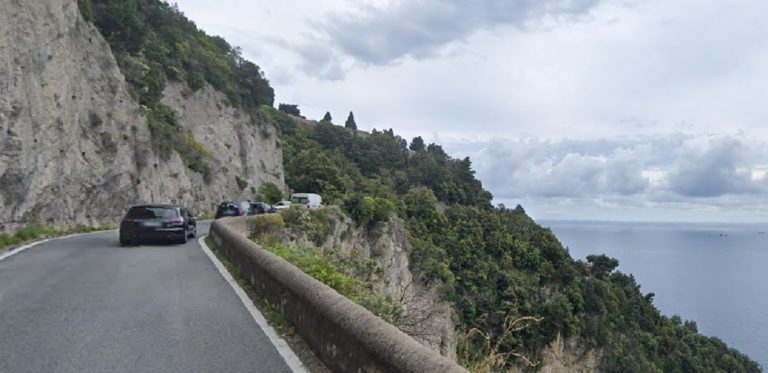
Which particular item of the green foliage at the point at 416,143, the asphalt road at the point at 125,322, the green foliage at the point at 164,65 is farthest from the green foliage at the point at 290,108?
the asphalt road at the point at 125,322

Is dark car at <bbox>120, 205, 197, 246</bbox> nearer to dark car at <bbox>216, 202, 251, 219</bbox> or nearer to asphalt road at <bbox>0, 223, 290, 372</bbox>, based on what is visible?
asphalt road at <bbox>0, 223, 290, 372</bbox>

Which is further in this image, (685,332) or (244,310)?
(685,332)

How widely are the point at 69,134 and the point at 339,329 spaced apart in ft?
87.3

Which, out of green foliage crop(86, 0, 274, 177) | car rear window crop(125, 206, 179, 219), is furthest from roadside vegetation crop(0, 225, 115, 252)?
green foliage crop(86, 0, 274, 177)

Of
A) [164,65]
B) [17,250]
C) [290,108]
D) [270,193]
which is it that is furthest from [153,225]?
[290,108]

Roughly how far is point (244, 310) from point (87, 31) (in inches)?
1283

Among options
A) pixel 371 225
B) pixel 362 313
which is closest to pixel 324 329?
pixel 362 313

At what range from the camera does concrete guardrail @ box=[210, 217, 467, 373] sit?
386 cm

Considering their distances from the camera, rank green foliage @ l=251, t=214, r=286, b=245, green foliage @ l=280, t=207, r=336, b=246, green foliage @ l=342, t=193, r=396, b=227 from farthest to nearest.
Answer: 1. green foliage @ l=342, t=193, r=396, b=227
2. green foliage @ l=280, t=207, r=336, b=246
3. green foliage @ l=251, t=214, r=286, b=245

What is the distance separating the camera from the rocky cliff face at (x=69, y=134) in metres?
20.5

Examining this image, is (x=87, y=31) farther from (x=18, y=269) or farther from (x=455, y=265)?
(x=455, y=265)

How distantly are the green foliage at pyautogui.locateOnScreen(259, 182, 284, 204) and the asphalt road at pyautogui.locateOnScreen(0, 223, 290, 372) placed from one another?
49.1 metres

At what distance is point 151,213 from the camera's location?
18.6 m

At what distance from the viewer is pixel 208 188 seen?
5278 cm
